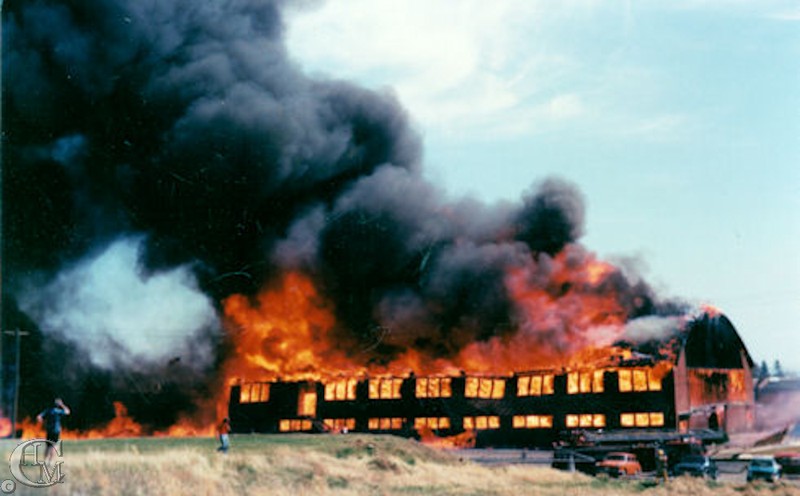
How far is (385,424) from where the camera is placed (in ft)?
191

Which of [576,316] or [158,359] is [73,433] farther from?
[576,316]

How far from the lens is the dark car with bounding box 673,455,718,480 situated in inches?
1284

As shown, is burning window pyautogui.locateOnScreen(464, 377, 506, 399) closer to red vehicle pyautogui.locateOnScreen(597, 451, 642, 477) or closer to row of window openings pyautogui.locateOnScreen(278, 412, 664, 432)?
row of window openings pyautogui.locateOnScreen(278, 412, 664, 432)

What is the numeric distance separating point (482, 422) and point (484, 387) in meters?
2.44

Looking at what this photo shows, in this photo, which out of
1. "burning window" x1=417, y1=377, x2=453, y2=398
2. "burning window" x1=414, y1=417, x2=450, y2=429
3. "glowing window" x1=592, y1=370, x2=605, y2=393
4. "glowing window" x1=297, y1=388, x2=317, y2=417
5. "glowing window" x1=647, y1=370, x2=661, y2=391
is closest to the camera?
"glowing window" x1=647, y1=370, x2=661, y2=391

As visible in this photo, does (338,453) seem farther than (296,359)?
No

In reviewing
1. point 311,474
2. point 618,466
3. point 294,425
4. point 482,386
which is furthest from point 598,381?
point 311,474

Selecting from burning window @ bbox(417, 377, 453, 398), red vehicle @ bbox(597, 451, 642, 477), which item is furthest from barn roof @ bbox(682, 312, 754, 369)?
red vehicle @ bbox(597, 451, 642, 477)

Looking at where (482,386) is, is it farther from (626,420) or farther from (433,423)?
(626,420)

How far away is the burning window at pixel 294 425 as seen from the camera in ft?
194

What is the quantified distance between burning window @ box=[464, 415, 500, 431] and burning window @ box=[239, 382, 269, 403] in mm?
15538

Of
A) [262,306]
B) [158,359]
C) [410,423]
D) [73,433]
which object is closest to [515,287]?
[410,423]

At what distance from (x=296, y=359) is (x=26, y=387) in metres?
20.4

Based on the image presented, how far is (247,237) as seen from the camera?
72375 mm
